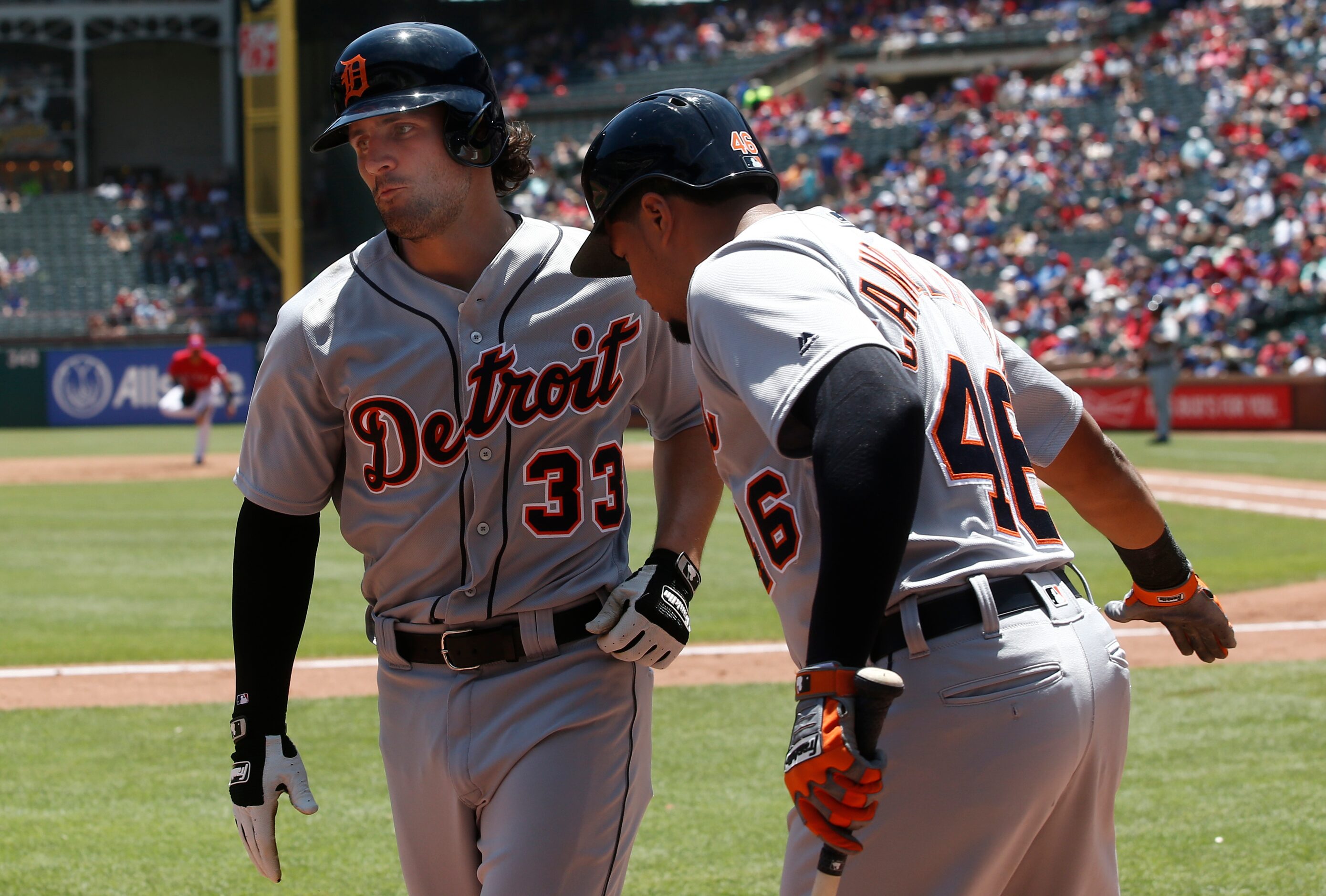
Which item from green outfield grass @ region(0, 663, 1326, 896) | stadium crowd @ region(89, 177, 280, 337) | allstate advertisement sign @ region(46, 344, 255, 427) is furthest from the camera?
stadium crowd @ region(89, 177, 280, 337)

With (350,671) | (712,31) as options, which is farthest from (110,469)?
(712,31)

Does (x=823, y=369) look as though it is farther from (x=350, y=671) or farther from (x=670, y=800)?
(x=350, y=671)

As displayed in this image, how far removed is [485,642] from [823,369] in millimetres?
1089

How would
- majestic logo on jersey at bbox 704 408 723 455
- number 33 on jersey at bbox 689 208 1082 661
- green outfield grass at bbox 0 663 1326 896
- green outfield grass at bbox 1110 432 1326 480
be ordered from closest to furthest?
number 33 on jersey at bbox 689 208 1082 661 < majestic logo on jersey at bbox 704 408 723 455 < green outfield grass at bbox 0 663 1326 896 < green outfield grass at bbox 1110 432 1326 480

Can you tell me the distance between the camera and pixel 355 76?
8.55ft

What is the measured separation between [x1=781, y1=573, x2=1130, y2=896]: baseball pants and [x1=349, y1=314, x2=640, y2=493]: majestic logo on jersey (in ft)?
3.33

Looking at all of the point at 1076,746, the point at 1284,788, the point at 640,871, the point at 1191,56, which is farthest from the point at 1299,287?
the point at 1076,746

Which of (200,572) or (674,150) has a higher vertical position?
(674,150)

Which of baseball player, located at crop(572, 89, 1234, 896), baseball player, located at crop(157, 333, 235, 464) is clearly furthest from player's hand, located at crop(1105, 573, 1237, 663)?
baseball player, located at crop(157, 333, 235, 464)

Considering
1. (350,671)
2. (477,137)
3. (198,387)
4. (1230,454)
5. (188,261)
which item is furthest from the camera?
(188,261)

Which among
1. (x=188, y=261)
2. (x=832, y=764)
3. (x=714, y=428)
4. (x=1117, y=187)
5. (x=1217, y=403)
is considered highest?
(x=714, y=428)

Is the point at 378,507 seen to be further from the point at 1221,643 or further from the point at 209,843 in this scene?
the point at 209,843

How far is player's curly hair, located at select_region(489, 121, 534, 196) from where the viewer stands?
2900 millimetres

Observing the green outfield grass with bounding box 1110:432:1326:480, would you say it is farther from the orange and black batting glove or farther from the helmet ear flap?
the orange and black batting glove
